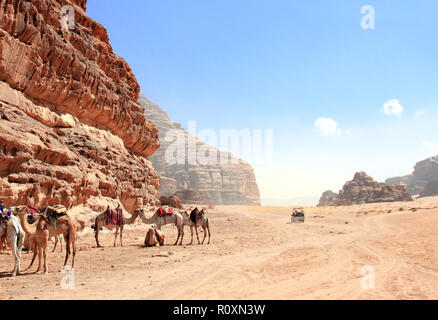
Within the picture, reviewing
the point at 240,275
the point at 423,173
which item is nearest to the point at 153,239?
the point at 240,275

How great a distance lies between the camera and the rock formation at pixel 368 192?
8381 cm

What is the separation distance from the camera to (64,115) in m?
23.1

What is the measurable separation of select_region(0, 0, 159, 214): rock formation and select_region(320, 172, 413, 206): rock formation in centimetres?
7670

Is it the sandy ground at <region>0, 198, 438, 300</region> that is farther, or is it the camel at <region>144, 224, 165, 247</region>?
the camel at <region>144, 224, 165, 247</region>

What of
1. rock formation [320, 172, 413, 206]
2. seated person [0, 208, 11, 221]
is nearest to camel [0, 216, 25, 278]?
seated person [0, 208, 11, 221]

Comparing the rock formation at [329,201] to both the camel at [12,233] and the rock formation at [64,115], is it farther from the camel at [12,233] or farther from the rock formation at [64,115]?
the camel at [12,233]

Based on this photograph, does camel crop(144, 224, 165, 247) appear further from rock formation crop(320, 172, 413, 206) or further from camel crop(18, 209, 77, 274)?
rock formation crop(320, 172, 413, 206)

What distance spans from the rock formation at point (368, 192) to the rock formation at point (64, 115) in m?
76.7

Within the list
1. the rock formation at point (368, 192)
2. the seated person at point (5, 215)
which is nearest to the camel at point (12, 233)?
the seated person at point (5, 215)

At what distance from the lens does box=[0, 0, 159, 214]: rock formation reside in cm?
1535

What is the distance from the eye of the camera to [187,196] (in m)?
93.5

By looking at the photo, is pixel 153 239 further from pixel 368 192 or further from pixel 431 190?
pixel 431 190
